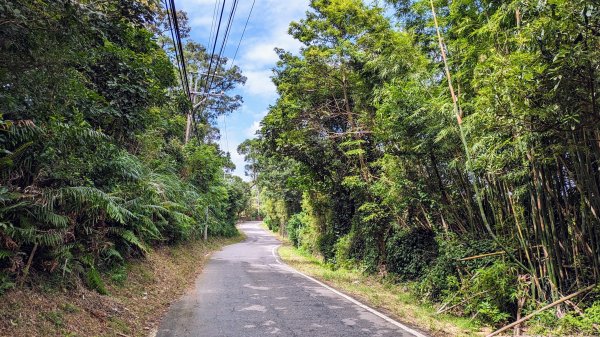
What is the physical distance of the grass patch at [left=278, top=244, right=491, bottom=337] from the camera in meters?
6.23

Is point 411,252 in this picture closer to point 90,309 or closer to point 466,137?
point 466,137

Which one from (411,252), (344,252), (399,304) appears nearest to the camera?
(399,304)

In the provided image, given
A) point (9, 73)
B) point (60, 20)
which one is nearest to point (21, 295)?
point (9, 73)

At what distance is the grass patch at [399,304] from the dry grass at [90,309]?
446 cm

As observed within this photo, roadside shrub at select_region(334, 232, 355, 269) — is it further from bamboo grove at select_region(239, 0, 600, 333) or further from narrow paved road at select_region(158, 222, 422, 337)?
narrow paved road at select_region(158, 222, 422, 337)

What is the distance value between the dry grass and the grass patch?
14.6 feet

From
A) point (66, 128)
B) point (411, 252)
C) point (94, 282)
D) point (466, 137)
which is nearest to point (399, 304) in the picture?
point (411, 252)

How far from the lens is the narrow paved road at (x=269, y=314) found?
5.75 metres

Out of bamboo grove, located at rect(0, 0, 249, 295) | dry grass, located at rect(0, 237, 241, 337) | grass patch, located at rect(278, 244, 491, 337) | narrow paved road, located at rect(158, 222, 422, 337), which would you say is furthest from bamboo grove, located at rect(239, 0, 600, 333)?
dry grass, located at rect(0, 237, 241, 337)

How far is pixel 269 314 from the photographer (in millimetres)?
6848

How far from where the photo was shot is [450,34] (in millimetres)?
8109

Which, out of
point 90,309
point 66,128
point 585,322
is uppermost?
point 66,128

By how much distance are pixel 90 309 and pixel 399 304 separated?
6.11m

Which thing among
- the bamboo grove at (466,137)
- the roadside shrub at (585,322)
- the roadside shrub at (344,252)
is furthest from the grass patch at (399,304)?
the roadside shrub at (585,322)
